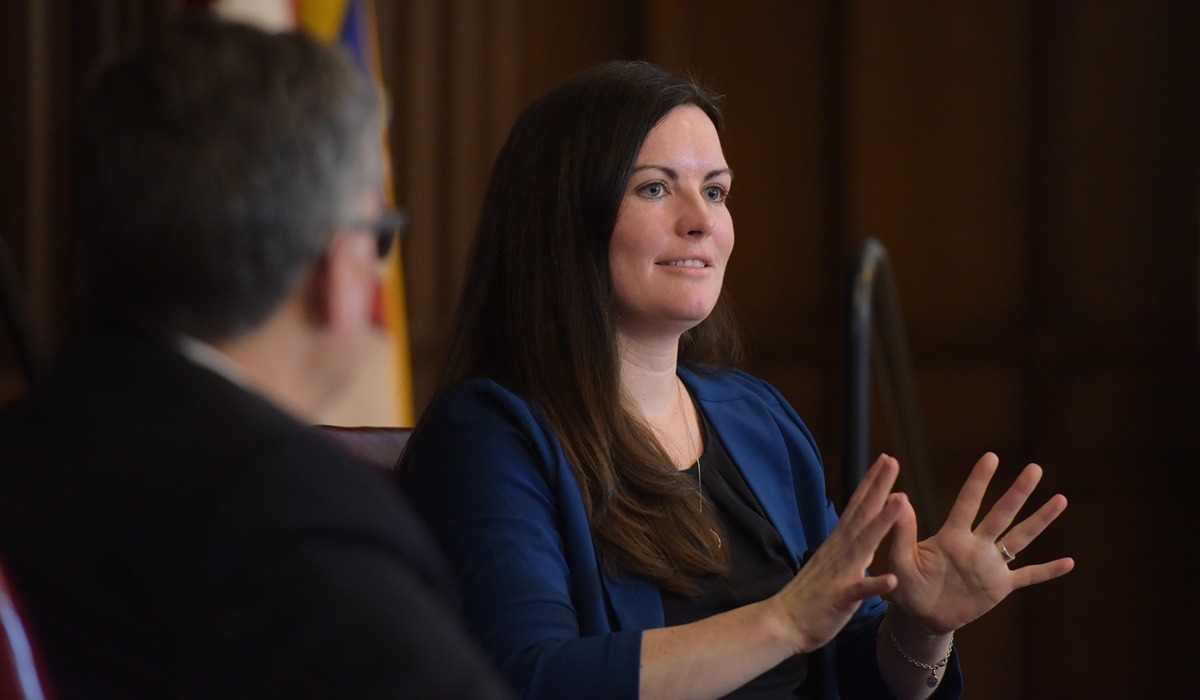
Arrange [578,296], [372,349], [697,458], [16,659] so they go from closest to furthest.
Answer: [16,659] → [578,296] → [697,458] → [372,349]

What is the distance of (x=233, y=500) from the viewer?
0.88 meters

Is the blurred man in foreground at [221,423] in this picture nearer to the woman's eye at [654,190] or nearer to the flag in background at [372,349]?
the woman's eye at [654,190]

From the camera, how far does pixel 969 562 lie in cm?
179

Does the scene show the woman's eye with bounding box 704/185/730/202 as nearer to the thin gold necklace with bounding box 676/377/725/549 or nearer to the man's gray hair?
the thin gold necklace with bounding box 676/377/725/549

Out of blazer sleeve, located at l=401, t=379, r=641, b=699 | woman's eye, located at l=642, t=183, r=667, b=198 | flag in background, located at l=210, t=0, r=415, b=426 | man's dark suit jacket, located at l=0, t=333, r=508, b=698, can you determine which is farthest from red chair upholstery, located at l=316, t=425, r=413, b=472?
→ flag in background, located at l=210, t=0, r=415, b=426

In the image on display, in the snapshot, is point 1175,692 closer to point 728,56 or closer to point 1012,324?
point 1012,324

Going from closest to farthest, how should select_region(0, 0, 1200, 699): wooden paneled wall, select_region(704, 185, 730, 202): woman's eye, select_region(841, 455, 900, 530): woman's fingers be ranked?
select_region(841, 455, 900, 530): woman's fingers, select_region(704, 185, 730, 202): woman's eye, select_region(0, 0, 1200, 699): wooden paneled wall

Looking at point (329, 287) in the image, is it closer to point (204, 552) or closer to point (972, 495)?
point (204, 552)

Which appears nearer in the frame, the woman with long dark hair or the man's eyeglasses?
the man's eyeglasses

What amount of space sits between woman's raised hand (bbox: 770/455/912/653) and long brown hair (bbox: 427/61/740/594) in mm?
248

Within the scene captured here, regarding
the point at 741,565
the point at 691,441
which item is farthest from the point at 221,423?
the point at 691,441

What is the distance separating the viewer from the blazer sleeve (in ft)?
5.24

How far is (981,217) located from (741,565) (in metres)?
3.20

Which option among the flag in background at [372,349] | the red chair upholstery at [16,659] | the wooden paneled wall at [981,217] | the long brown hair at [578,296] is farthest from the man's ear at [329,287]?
the wooden paneled wall at [981,217]
